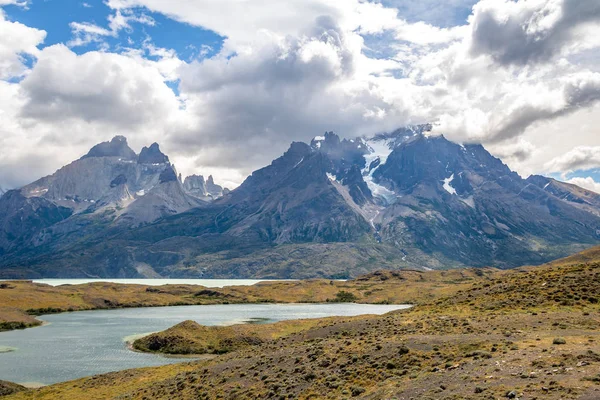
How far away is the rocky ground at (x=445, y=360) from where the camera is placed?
34.2m

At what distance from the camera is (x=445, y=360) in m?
42.7

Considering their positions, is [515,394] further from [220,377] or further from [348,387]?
[220,377]

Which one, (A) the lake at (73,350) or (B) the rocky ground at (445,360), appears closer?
(B) the rocky ground at (445,360)

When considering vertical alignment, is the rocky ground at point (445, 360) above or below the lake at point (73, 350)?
above

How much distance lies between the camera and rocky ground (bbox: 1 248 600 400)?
34.2 metres

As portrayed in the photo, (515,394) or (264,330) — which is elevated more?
(515,394)

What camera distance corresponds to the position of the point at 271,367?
5569cm

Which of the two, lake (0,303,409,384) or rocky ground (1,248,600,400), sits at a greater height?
rocky ground (1,248,600,400)

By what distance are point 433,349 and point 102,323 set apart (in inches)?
6184

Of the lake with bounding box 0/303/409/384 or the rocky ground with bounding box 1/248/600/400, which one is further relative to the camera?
the lake with bounding box 0/303/409/384

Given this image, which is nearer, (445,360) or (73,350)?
(445,360)

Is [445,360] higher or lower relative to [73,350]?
higher

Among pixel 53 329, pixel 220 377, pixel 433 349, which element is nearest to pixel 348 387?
pixel 433 349

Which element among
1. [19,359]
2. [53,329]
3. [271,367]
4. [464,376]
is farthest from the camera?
[53,329]
